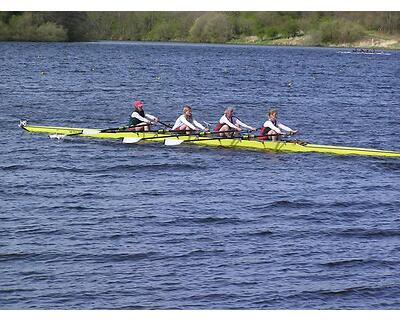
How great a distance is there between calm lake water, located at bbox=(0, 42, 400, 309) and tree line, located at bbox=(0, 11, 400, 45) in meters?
75.9

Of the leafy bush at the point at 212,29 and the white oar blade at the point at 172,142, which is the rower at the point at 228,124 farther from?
the leafy bush at the point at 212,29

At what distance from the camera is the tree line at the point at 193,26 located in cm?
11136

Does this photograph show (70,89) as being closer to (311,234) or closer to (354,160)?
(354,160)

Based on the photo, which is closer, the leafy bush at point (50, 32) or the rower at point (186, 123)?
the rower at point (186, 123)

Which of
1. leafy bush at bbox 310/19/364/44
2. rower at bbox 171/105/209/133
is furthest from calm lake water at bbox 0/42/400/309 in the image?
leafy bush at bbox 310/19/364/44

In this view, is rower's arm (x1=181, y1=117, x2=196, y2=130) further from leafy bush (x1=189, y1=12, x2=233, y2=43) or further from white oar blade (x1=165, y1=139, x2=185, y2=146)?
leafy bush (x1=189, y1=12, x2=233, y2=43)

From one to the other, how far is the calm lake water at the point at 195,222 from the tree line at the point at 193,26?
7587 centimetres

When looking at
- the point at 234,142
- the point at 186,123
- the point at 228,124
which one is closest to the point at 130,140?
the point at 186,123

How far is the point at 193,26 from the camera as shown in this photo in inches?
5182

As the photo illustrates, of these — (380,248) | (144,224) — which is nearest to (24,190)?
(144,224)

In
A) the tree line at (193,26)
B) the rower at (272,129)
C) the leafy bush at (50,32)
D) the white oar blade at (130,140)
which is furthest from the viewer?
the leafy bush at (50,32)

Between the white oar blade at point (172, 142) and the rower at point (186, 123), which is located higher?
the rower at point (186, 123)

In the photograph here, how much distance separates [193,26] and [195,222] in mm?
115974

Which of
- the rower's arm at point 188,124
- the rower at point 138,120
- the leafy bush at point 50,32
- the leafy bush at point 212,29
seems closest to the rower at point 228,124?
the rower's arm at point 188,124
